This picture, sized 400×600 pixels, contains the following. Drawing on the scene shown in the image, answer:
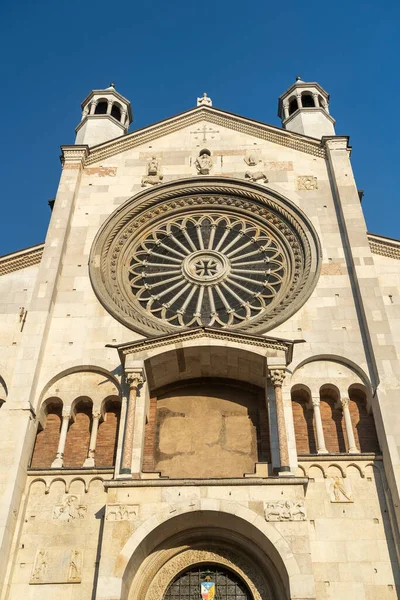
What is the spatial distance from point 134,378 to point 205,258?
17.5 ft

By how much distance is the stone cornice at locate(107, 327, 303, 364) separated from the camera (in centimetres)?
1423

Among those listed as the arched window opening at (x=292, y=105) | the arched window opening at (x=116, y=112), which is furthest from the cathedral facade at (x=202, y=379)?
the arched window opening at (x=116, y=112)

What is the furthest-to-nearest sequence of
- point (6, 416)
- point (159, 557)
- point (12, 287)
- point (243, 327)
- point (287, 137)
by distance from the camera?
point (287, 137), point (12, 287), point (243, 327), point (6, 416), point (159, 557)

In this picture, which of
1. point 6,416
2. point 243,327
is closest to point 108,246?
point 243,327

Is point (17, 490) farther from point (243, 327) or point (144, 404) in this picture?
point (243, 327)

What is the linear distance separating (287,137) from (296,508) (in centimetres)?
1234

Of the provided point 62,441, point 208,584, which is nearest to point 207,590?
point 208,584

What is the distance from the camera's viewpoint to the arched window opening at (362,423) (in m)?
13.9

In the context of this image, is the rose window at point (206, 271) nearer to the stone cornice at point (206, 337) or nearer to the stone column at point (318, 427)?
the stone cornice at point (206, 337)

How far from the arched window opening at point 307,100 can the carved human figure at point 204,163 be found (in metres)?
6.05

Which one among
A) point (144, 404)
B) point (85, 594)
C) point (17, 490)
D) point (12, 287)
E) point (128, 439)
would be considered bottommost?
point (85, 594)

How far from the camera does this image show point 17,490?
12844mm

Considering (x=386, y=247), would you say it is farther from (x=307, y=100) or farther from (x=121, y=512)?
(x=121, y=512)

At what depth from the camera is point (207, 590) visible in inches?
488
